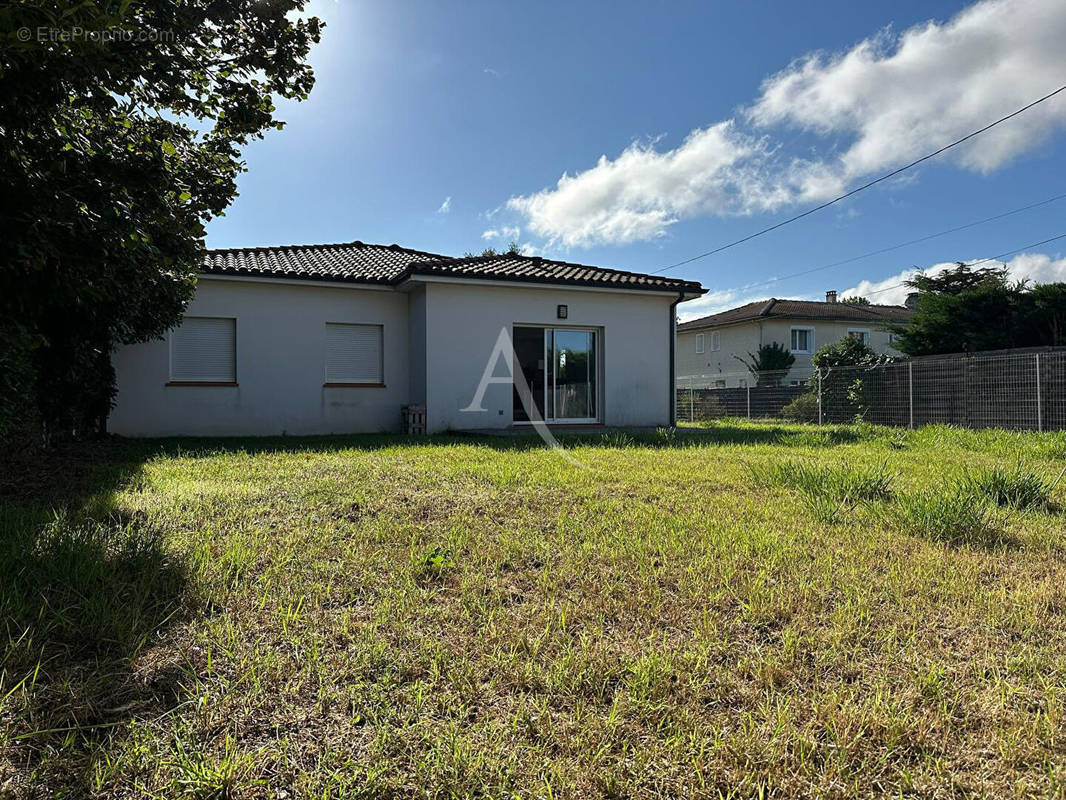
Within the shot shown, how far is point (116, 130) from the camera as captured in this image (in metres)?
5.05

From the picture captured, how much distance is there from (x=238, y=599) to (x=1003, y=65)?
15351mm

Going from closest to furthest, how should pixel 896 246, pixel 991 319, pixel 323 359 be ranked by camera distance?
pixel 323 359, pixel 991 319, pixel 896 246

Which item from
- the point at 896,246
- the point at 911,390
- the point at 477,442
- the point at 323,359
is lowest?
the point at 477,442

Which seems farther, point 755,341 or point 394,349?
point 755,341

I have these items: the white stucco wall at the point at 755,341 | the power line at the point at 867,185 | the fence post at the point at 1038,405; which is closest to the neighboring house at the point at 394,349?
the power line at the point at 867,185

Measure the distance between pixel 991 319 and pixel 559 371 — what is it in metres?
16.6

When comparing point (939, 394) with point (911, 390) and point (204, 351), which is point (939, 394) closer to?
point (911, 390)

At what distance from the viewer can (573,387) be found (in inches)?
488

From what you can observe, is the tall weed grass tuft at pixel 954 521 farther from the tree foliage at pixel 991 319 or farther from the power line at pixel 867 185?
the tree foliage at pixel 991 319

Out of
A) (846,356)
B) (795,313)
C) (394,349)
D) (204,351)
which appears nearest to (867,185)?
(846,356)

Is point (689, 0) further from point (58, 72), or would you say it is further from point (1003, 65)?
point (58, 72)

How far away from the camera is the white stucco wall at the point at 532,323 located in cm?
1096

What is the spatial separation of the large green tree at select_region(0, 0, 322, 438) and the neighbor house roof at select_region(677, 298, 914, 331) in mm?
26722

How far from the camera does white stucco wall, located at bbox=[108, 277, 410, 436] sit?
33.4 ft
